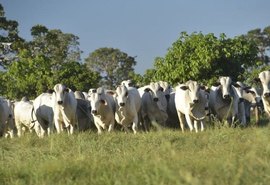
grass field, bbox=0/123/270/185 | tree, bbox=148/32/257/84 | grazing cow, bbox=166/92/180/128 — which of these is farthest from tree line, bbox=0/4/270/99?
grass field, bbox=0/123/270/185

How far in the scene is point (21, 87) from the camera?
3431 centimetres

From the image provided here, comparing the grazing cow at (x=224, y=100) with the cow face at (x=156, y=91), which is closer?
the grazing cow at (x=224, y=100)

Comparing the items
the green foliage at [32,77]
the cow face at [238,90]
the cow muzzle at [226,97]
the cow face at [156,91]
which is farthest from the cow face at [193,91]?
the green foliage at [32,77]

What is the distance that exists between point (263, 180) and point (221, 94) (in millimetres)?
12625

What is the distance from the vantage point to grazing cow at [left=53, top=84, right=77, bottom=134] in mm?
17156

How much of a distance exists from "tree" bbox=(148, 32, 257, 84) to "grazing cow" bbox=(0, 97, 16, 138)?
10528mm

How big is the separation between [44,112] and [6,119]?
2.42 metres

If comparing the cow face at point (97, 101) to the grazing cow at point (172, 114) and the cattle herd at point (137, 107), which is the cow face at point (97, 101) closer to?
the cattle herd at point (137, 107)

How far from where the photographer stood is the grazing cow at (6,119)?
66.2ft

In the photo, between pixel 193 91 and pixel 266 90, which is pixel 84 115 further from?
pixel 266 90

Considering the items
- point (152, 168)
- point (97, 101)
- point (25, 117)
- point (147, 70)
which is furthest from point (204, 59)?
point (152, 168)

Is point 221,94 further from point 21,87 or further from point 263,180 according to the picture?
point 21,87

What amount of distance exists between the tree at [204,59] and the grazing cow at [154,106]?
963 centimetres

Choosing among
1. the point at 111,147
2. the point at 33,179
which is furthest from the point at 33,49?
the point at 33,179
